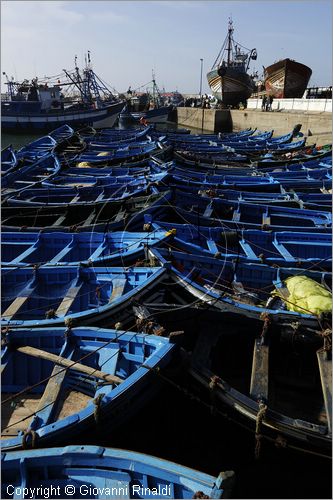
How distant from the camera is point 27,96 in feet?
151

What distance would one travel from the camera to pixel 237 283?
27.8ft

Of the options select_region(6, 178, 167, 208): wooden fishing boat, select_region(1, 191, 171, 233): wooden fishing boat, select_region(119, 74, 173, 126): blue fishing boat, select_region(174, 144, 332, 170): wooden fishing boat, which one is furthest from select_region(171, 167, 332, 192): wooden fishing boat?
select_region(119, 74, 173, 126): blue fishing boat

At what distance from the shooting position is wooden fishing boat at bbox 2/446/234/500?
4.32 meters

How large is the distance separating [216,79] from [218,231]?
41078 mm

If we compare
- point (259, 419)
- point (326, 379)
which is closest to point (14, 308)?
point (259, 419)

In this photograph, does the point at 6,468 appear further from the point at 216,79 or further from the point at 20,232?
the point at 216,79

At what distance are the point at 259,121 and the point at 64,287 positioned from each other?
113ft

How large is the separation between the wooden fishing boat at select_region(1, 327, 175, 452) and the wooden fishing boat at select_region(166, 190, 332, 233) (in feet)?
19.1

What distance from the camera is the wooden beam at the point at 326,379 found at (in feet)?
17.6

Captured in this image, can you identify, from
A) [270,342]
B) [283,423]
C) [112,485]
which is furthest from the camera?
[270,342]

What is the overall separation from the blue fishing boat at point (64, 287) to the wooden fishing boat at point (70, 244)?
716 mm

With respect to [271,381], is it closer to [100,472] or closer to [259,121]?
[100,472]

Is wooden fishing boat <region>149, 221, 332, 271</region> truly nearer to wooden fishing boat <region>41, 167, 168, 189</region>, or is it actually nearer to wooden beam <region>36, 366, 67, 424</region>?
wooden beam <region>36, 366, 67, 424</region>

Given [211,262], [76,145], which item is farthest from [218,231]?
[76,145]
